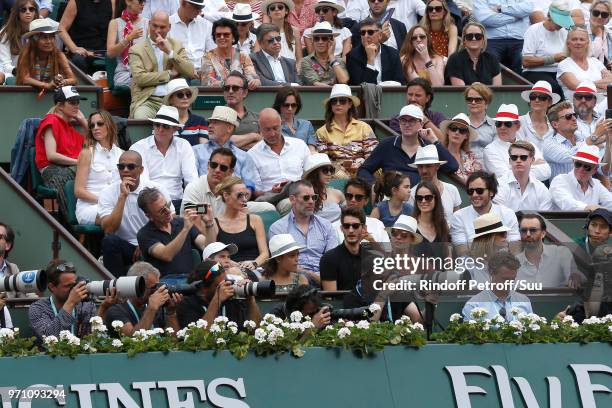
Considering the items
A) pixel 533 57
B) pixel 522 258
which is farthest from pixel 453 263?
pixel 533 57

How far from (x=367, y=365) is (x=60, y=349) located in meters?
2.14

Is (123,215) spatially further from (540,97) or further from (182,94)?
(540,97)

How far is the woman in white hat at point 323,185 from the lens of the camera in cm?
1691

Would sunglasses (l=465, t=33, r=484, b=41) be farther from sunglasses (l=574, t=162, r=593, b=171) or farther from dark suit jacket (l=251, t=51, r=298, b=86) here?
sunglasses (l=574, t=162, r=593, b=171)

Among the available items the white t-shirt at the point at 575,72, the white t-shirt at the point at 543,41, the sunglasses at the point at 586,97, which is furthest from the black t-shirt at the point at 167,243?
the white t-shirt at the point at 543,41

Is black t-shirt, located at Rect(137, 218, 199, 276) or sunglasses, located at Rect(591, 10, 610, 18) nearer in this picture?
black t-shirt, located at Rect(137, 218, 199, 276)

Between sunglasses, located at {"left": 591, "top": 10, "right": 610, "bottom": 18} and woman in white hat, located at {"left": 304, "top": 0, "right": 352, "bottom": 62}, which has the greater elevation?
woman in white hat, located at {"left": 304, "top": 0, "right": 352, "bottom": 62}

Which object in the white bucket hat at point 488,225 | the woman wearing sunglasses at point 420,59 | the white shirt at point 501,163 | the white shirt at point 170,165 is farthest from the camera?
the woman wearing sunglasses at point 420,59

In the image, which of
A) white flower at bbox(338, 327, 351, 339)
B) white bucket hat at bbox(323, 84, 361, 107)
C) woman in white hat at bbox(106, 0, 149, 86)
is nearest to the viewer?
white flower at bbox(338, 327, 351, 339)

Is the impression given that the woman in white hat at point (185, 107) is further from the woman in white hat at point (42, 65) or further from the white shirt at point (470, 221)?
the white shirt at point (470, 221)

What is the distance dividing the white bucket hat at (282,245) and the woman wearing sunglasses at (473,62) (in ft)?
18.7

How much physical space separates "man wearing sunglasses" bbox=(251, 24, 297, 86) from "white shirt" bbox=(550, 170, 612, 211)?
3.31m

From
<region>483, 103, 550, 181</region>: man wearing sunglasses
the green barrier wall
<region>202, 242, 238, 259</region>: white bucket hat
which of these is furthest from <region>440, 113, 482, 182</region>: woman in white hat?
the green barrier wall

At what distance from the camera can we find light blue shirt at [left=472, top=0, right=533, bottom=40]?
21906 millimetres
